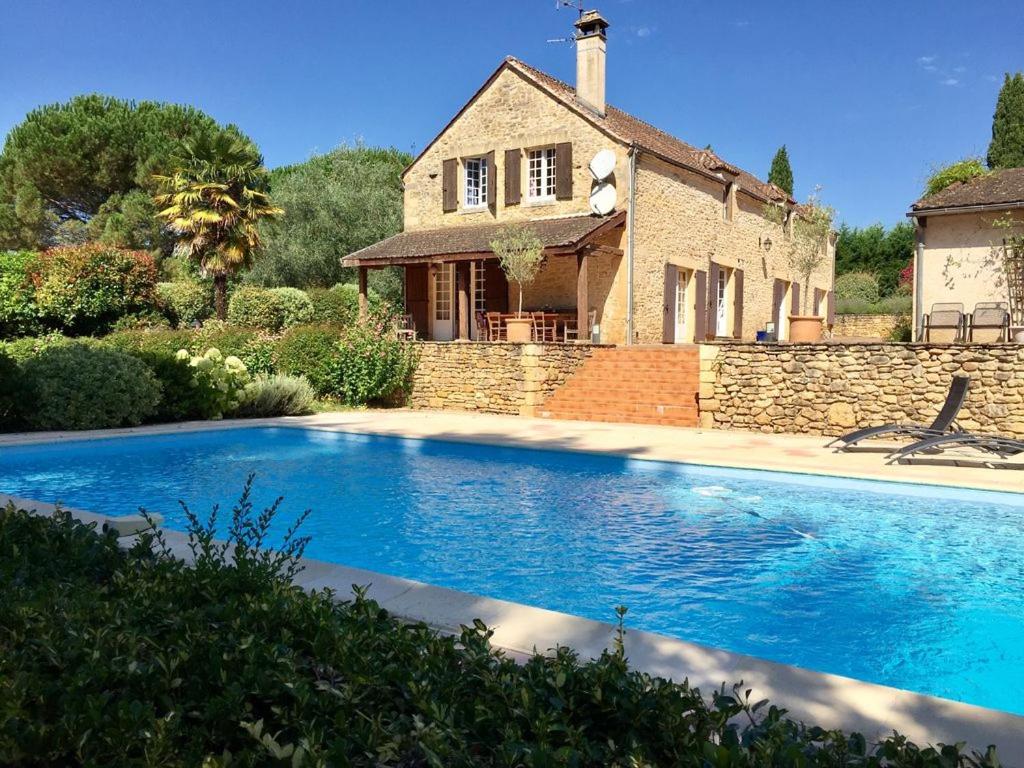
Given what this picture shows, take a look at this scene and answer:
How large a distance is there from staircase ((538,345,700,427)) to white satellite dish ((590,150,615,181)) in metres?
4.80

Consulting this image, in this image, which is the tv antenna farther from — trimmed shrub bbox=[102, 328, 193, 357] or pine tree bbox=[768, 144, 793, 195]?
pine tree bbox=[768, 144, 793, 195]

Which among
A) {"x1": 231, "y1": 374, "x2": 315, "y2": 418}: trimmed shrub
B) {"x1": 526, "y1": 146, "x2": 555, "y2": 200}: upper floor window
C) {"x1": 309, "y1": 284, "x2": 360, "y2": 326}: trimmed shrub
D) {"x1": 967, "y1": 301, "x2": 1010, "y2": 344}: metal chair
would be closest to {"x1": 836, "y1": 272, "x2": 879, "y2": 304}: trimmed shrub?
{"x1": 967, "y1": 301, "x2": 1010, "y2": 344}: metal chair

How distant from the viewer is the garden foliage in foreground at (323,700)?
2.05 metres

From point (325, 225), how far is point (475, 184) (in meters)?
9.05

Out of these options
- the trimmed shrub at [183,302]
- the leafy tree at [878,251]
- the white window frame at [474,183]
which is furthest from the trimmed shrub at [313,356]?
the leafy tree at [878,251]

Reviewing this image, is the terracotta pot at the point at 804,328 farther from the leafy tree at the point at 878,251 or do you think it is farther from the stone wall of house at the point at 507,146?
the leafy tree at the point at 878,251

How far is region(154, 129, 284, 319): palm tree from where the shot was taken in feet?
74.1

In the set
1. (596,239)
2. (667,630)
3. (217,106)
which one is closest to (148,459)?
(667,630)

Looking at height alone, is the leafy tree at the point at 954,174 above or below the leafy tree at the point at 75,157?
below

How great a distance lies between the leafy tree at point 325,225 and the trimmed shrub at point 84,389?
52.3 ft

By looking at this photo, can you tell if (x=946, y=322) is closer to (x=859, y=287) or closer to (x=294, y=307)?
(x=294, y=307)

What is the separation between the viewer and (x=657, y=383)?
15.4 meters

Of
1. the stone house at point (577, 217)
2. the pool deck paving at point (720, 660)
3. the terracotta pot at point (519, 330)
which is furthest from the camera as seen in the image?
the stone house at point (577, 217)

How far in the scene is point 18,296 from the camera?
22.5m
